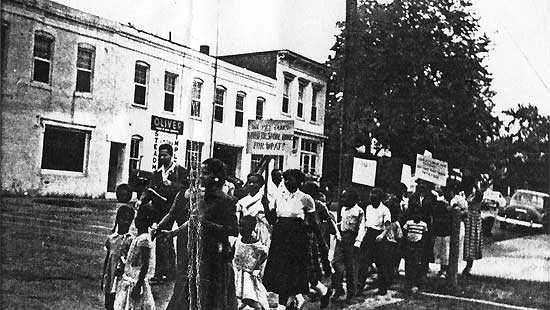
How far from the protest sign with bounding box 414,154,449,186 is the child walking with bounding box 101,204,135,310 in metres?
4.49

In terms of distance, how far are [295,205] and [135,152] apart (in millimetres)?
1658

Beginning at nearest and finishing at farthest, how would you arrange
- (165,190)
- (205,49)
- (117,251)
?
(117,251)
(165,190)
(205,49)

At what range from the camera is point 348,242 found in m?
6.37

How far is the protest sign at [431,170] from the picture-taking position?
25.2 feet

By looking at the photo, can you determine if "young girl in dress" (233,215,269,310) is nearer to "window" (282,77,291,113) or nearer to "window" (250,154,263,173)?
"window" (250,154,263,173)

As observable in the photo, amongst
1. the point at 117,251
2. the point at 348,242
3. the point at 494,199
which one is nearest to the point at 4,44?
the point at 117,251

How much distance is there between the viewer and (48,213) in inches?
171

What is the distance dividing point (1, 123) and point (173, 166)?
1.68m

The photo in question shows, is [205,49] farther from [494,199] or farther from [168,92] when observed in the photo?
[494,199]

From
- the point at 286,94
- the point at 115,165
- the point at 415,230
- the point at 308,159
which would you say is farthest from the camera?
the point at 286,94

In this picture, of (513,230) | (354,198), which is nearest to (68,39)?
(354,198)

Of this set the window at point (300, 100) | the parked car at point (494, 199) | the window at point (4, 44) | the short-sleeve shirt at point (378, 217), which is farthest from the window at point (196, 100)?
the parked car at point (494, 199)

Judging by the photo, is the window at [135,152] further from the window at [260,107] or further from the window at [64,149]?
the window at [260,107]

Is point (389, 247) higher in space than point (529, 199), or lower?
lower
